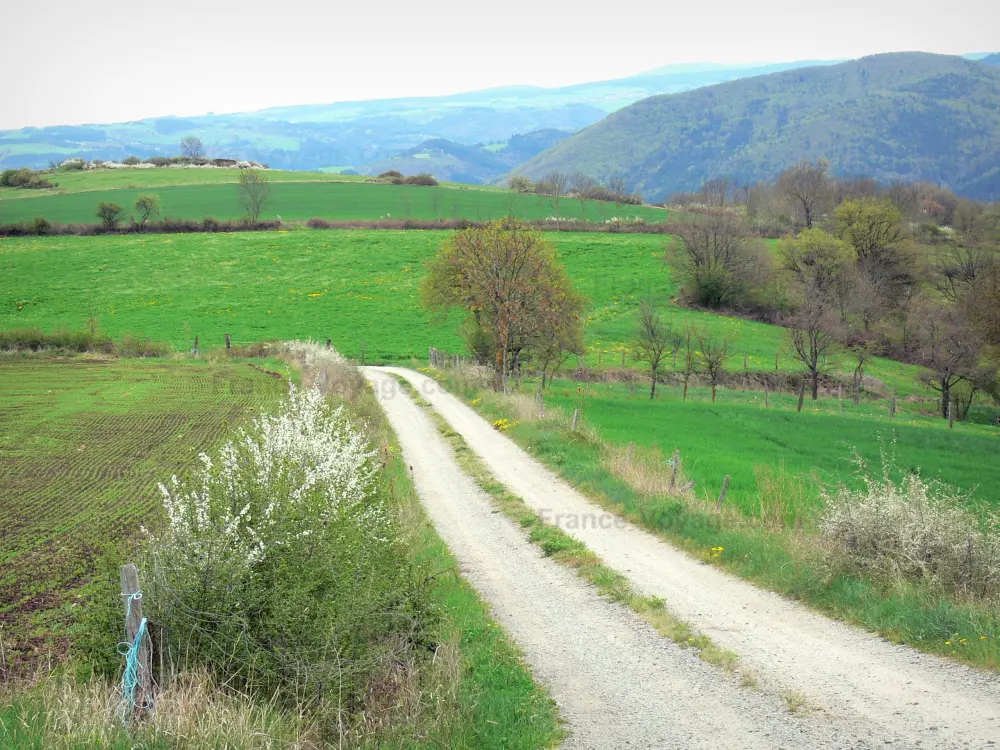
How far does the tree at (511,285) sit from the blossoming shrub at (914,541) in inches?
999

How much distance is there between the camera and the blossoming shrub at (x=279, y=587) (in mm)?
→ 8328

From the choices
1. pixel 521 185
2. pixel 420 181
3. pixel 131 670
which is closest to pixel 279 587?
pixel 131 670

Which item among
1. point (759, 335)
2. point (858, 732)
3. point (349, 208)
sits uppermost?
point (349, 208)

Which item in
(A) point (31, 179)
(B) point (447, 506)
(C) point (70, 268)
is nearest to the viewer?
(B) point (447, 506)

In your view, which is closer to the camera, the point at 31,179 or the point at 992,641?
the point at 992,641

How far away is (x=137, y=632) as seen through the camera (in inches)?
313

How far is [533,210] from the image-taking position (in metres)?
118

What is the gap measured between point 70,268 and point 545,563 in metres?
75.7

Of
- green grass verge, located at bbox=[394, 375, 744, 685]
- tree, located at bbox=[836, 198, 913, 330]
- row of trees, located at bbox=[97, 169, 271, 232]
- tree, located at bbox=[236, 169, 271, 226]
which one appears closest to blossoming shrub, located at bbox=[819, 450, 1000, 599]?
green grass verge, located at bbox=[394, 375, 744, 685]

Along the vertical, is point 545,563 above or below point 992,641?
below

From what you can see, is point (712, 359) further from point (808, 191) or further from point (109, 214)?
point (109, 214)

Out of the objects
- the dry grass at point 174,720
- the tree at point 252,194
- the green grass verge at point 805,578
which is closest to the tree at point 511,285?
the green grass verge at point 805,578

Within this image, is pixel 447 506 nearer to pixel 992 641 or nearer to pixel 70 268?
pixel 992 641

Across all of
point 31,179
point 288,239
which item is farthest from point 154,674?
point 31,179
